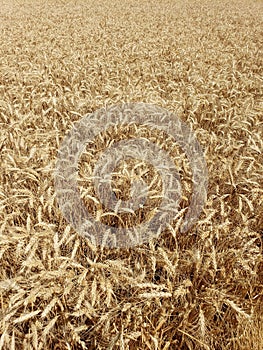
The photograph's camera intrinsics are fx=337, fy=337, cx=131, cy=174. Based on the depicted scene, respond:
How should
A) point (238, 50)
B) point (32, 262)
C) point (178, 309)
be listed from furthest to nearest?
point (238, 50)
point (178, 309)
point (32, 262)

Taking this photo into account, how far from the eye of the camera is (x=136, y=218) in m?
2.43

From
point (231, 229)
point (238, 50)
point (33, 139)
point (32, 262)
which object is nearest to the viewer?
point (32, 262)

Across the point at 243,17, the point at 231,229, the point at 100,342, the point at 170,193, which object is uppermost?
the point at 243,17

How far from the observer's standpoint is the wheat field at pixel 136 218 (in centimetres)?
183

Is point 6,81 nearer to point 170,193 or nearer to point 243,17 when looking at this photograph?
point 170,193

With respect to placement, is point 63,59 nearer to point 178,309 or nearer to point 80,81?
point 80,81

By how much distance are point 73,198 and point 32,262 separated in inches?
33.6

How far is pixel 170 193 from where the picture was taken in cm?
266

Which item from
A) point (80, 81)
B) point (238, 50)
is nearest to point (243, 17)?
point (238, 50)

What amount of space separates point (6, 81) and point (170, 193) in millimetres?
4385

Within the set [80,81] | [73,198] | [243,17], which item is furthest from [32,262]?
[243,17]

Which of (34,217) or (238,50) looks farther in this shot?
(238,50)

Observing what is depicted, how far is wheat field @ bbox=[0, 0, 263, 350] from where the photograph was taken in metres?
1.83

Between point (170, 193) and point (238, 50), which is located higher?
point (238, 50)
